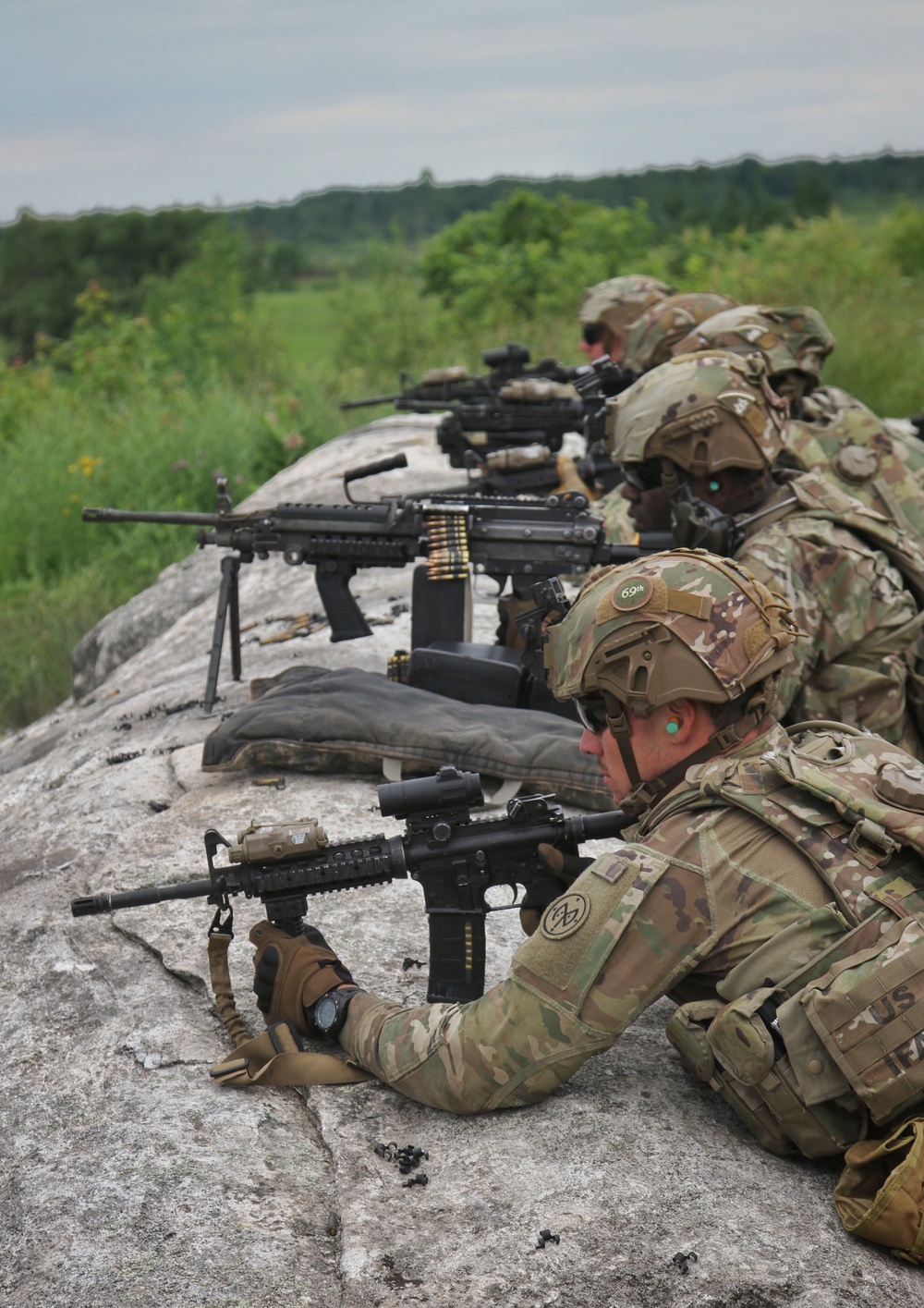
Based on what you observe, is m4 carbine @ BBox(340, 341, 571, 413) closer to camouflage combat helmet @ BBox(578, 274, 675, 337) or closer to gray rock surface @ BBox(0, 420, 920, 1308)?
camouflage combat helmet @ BBox(578, 274, 675, 337)

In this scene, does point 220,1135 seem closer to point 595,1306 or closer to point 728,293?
point 595,1306

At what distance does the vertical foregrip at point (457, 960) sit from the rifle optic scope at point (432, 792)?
294 mm

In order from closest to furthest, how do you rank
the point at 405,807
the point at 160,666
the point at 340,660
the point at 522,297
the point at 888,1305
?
the point at 888,1305 → the point at 405,807 → the point at 340,660 → the point at 160,666 → the point at 522,297

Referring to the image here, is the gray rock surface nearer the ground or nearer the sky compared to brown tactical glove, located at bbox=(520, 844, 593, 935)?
nearer the ground

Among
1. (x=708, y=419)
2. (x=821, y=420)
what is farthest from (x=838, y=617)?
(x=821, y=420)

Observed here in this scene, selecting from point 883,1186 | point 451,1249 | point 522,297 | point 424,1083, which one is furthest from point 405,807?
point 522,297

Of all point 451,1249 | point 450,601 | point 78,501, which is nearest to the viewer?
point 451,1249

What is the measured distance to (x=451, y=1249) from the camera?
2543mm

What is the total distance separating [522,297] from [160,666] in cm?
1854

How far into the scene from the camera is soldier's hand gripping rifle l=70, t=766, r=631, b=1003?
10.6 feet

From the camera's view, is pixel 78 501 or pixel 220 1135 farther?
pixel 78 501

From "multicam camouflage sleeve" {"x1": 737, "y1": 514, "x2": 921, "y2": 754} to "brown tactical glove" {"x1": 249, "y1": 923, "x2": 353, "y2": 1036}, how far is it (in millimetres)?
2131

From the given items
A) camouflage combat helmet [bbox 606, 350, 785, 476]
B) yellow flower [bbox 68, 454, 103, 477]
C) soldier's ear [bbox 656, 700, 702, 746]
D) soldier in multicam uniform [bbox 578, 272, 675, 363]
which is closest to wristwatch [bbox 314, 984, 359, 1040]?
→ soldier's ear [bbox 656, 700, 702, 746]

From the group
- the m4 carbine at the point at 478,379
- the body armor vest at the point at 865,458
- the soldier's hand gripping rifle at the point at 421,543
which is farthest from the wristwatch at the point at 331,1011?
the m4 carbine at the point at 478,379
